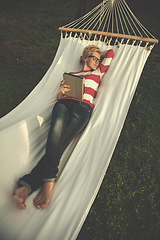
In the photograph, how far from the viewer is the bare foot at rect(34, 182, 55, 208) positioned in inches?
45.0

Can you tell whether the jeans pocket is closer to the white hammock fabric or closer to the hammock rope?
the white hammock fabric

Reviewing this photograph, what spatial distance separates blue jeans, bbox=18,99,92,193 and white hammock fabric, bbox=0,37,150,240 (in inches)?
3.7

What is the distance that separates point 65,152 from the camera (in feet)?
4.92

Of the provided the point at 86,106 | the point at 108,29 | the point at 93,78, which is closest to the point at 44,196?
the point at 86,106

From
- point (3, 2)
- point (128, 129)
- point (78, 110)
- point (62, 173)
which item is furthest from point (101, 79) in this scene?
point (3, 2)

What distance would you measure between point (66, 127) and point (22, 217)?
81 centimetres

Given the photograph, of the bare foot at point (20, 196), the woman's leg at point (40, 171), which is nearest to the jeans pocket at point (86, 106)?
the woman's leg at point (40, 171)

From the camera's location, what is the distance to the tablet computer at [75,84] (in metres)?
1.36

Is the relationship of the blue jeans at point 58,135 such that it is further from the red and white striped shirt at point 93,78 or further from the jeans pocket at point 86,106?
the red and white striped shirt at point 93,78

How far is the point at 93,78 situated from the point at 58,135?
93 cm

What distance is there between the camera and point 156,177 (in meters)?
1.73

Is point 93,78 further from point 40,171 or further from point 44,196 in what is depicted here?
point 44,196

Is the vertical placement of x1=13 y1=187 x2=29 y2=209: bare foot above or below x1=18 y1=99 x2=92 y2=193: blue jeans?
below

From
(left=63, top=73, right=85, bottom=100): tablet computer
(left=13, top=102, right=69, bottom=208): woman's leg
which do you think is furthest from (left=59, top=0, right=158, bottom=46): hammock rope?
(left=13, top=102, right=69, bottom=208): woman's leg
